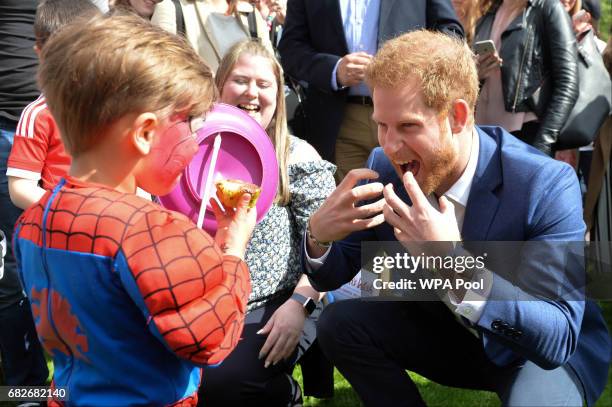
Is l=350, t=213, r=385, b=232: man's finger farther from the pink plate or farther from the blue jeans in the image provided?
the blue jeans

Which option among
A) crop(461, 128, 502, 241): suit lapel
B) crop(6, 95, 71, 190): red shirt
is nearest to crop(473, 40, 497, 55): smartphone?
crop(461, 128, 502, 241): suit lapel

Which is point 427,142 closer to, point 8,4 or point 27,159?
point 27,159

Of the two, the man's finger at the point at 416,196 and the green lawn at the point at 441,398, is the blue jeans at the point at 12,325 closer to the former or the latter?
the green lawn at the point at 441,398

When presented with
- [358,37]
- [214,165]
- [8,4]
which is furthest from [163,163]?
[358,37]

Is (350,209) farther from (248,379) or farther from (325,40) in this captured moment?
(325,40)

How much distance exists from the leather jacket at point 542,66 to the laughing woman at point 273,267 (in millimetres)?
1541

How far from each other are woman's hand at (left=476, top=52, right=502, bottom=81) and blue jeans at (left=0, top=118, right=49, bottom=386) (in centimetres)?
248

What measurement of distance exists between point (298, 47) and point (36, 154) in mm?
1843

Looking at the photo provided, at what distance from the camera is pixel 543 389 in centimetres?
251

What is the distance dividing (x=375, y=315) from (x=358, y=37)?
77.9 inches

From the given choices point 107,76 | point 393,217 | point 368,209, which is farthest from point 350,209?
point 107,76

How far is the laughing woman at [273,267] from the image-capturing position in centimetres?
300

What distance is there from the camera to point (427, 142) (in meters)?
2.57

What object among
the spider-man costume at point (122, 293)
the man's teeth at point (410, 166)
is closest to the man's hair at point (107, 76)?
the spider-man costume at point (122, 293)
